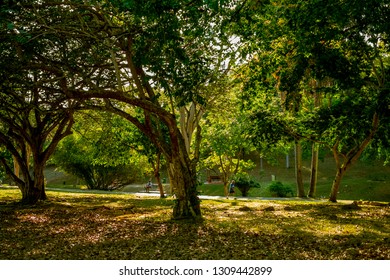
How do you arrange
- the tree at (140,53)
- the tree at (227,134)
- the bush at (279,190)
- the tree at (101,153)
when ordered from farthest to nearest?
1. the bush at (279,190)
2. the tree at (101,153)
3. the tree at (227,134)
4. the tree at (140,53)

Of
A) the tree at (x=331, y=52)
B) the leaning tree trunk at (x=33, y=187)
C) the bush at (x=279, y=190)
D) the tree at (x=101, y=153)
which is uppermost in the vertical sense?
the tree at (x=331, y=52)

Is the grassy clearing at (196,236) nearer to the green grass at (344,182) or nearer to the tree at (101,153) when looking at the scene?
the tree at (101,153)

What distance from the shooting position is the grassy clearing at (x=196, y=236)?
29.7 ft

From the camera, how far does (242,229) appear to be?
12.6 m

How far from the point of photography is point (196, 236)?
1132 cm

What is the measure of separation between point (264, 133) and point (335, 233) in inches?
402

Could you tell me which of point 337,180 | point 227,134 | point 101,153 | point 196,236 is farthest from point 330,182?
point 196,236

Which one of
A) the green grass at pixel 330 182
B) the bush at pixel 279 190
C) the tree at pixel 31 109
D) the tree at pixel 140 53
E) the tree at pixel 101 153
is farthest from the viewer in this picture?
the green grass at pixel 330 182

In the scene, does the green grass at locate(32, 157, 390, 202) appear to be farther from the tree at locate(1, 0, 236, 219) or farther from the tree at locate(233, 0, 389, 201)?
the tree at locate(1, 0, 236, 219)

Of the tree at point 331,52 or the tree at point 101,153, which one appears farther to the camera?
the tree at point 101,153

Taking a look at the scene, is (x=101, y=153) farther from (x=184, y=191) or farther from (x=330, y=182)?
(x=330, y=182)

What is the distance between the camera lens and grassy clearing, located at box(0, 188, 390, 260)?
905 cm

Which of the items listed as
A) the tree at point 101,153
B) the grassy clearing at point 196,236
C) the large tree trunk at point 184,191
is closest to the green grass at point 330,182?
the tree at point 101,153

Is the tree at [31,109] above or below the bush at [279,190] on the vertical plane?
above
